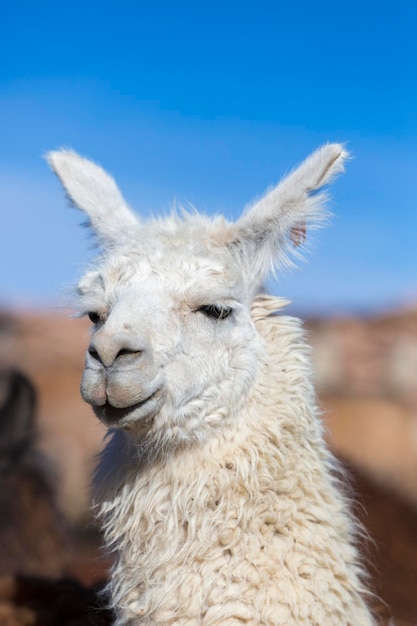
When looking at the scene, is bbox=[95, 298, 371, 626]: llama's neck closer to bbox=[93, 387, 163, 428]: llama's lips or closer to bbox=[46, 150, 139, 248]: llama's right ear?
bbox=[93, 387, 163, 428]: llama's lips

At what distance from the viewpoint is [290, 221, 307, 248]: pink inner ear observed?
2770 mm

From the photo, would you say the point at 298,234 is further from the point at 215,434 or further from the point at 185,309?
the point at 215,434

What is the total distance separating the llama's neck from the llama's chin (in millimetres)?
289

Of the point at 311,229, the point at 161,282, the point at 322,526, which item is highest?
the point at 311,229

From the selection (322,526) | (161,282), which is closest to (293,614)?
(322,526)

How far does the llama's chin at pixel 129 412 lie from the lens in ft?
7.83

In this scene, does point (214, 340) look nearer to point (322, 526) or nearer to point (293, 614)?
point (322, 526)

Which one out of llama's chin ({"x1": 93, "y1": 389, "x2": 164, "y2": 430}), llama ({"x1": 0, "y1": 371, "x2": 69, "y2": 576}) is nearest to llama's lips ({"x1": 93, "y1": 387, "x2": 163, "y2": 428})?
llama's chin ({"x1": 93, "y1": 389, "x2": 164, "y2": 430})

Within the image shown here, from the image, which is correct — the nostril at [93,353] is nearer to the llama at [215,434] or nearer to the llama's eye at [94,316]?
the llama at [215,434]

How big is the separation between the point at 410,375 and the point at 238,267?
612 cm

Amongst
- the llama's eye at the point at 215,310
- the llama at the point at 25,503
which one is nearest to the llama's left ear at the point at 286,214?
the llama's eye at the point at 215,310

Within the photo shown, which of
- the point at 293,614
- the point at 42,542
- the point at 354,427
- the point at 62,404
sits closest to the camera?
the point at 293,614

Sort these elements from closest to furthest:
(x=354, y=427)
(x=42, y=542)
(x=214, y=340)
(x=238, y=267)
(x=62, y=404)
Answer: (x=214, y=340) < (x=238, y=267) < (x=42, y=542) < (x=354, y=427) < (x=62, y=404)

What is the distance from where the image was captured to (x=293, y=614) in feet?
7.82
